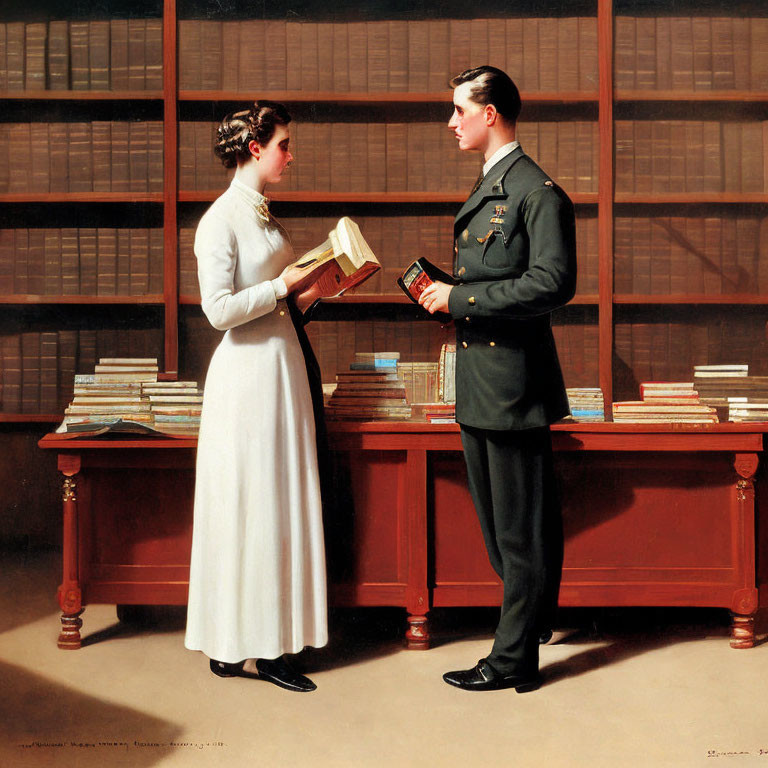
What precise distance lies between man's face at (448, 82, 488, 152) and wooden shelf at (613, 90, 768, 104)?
1.46m

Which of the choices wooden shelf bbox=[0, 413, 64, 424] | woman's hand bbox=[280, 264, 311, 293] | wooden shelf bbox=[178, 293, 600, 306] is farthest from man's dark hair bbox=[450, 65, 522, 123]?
wooden shelf bbox=[0, 413, 64, 424]

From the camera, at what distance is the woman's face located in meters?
2.42

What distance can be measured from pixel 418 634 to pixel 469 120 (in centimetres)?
162

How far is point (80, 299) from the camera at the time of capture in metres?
3.55

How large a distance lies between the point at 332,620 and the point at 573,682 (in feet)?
3.14

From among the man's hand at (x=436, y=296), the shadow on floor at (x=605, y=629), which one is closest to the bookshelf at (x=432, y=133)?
the shadow on floor at (x=605, y=629)

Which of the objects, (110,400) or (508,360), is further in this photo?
(110,400)

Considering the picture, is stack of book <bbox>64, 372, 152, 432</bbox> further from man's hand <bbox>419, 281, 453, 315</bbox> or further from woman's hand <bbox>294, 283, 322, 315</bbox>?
man's hand <bbox>419, 281, 453, 315</bbox>

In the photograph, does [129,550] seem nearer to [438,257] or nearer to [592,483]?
[592,483]

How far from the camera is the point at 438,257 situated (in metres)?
3.60

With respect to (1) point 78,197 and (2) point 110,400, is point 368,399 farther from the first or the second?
(1) point 78,197

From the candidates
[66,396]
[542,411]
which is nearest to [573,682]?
[542,411]

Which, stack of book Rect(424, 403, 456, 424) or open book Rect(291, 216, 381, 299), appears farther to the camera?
stack of book Rect(424, 403, 456, 424)

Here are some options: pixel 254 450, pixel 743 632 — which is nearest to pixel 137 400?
pixel 254 450
